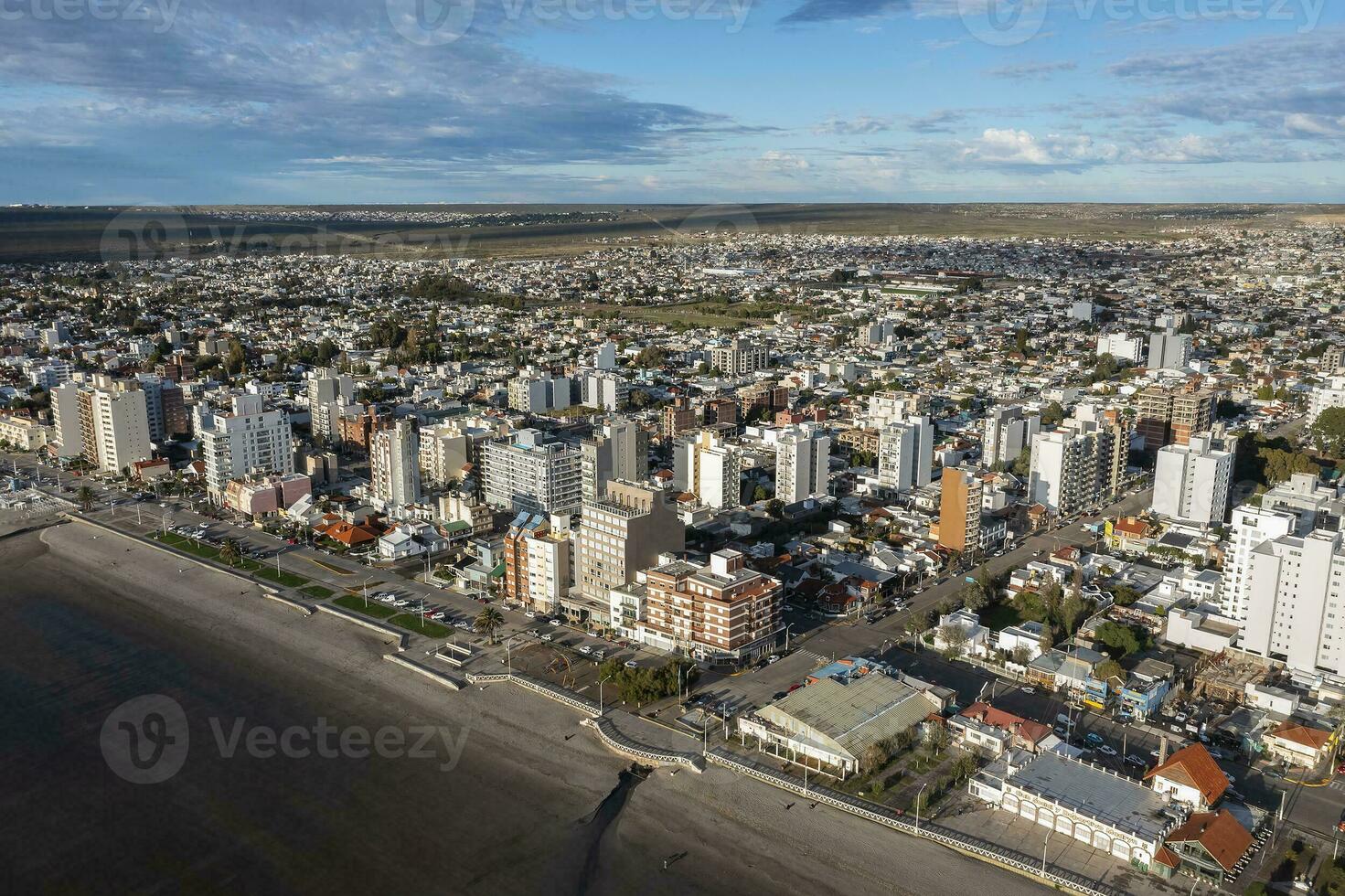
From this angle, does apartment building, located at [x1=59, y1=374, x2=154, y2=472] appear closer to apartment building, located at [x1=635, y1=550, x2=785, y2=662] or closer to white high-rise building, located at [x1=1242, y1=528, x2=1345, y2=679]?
apartment building, located at [x1=635, y1=550, x2=785, y2=662]

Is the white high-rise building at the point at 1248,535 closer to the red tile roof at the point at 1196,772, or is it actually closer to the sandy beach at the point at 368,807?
the red tile roof at the point at 1196,772

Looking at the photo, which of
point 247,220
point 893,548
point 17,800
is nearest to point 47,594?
point 17,800

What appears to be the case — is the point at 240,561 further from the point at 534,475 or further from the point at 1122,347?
the point at 1122,347

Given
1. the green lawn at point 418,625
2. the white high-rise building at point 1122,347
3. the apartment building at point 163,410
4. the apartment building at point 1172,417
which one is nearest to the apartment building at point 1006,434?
the apartment building at point 1172,417

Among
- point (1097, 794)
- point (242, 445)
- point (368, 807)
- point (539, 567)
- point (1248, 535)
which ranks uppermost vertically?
point (1248, 535)

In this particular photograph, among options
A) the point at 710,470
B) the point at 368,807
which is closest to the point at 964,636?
the point at 710,470
